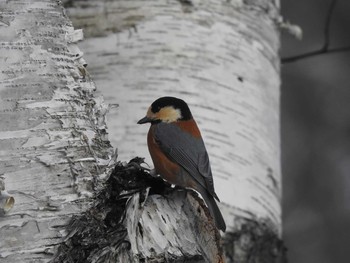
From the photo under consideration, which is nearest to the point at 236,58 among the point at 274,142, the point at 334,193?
the point at 274,142

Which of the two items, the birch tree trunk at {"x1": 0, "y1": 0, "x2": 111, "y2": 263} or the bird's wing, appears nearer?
the birch tree trunk at {"x1": 0, "y1": 0, "x2": 111, "y2": 263}

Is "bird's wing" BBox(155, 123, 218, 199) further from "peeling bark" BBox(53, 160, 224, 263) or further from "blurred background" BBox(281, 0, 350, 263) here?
"blurred background" BBox(281, 0, 350, 263)

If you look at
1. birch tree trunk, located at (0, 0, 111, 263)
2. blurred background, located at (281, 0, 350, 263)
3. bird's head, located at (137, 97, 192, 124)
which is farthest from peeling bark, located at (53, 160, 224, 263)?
blurred background, located at (281, 0, 350, 263)

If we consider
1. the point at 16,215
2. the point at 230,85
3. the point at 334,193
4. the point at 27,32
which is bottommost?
the point at 334,193

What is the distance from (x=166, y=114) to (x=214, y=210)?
19.1 inches

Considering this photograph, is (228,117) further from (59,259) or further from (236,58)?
(59,259)

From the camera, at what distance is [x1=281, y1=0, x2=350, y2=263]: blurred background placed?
7.41 meters

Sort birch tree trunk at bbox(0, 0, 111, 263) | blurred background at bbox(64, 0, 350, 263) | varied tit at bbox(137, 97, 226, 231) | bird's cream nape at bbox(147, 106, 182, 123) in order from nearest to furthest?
1. birch tree trunk at bbox(0, 0, 111, 263)
2. varied tit at bbox(137, 97, 226, 231)
3. bird's cream nape at bbox(147, 106, 182, 123)
4. blurred background at bbox(64, 0, 350, 263)

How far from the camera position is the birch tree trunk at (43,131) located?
216cm

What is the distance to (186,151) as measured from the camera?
2.98 meters

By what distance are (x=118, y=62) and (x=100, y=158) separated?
2.56 feet

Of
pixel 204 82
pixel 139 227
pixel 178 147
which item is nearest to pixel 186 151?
pixel 178 147

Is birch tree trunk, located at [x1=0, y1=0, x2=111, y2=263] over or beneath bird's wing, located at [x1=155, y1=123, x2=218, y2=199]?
over

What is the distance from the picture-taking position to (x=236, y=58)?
314cm
